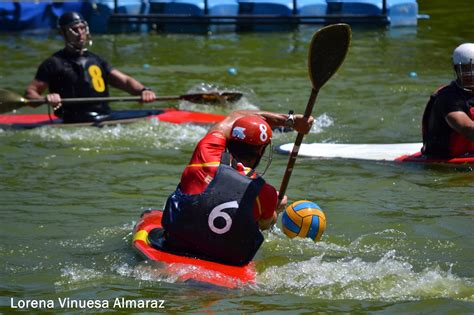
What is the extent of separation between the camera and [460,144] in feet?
30.1

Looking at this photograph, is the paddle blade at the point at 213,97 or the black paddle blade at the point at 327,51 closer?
the black paddle blade at the point at 327,51

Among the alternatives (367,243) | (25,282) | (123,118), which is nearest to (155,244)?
(25,282)

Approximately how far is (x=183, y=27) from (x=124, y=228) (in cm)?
1110

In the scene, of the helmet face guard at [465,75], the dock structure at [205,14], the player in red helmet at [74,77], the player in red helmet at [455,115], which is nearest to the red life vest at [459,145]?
the player in red helmet at [455,115]

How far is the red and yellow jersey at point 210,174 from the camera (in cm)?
600

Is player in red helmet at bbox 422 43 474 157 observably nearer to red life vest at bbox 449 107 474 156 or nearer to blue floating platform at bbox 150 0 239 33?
red life vest at bbox 449 107 474 156

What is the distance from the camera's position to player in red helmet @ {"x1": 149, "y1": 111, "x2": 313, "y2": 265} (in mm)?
5938

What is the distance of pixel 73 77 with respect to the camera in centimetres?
1105

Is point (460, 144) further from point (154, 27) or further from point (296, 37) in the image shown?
point (154, 27)

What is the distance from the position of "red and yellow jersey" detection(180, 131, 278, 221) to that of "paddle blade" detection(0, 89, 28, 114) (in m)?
5.17

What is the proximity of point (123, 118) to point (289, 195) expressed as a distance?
3049 mm

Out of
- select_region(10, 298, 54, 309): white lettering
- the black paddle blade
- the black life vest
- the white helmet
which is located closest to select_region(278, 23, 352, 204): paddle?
the black paddle blade

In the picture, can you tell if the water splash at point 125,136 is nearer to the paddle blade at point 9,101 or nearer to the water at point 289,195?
the water at point 289,195

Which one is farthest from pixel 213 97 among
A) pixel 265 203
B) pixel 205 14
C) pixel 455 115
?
pixel 205 14
